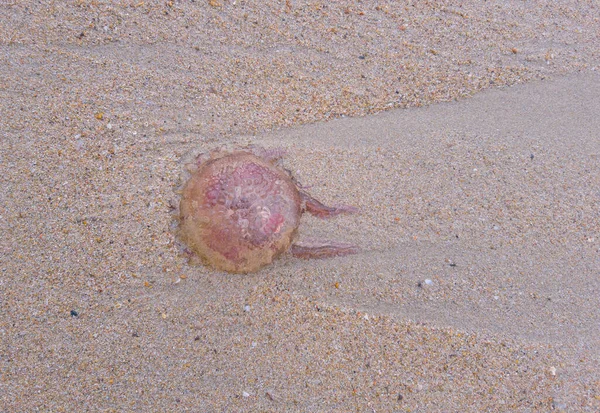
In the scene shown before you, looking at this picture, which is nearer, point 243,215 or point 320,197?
point 243,215

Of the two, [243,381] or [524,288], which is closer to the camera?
[243,381]

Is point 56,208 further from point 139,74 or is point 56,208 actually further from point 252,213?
point 252,213

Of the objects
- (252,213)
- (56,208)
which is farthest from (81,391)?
(252,213)

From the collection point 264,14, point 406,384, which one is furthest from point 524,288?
point 264,14

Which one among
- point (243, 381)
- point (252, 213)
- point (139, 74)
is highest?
point (139, 74)

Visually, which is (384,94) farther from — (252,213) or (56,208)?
(56,208)

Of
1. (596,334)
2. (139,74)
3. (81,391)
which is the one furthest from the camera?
(139,74)

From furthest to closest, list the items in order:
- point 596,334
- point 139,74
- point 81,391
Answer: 1. point 139,74
2. point 596,334
3. point 81,391

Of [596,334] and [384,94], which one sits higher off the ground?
[384,94]
